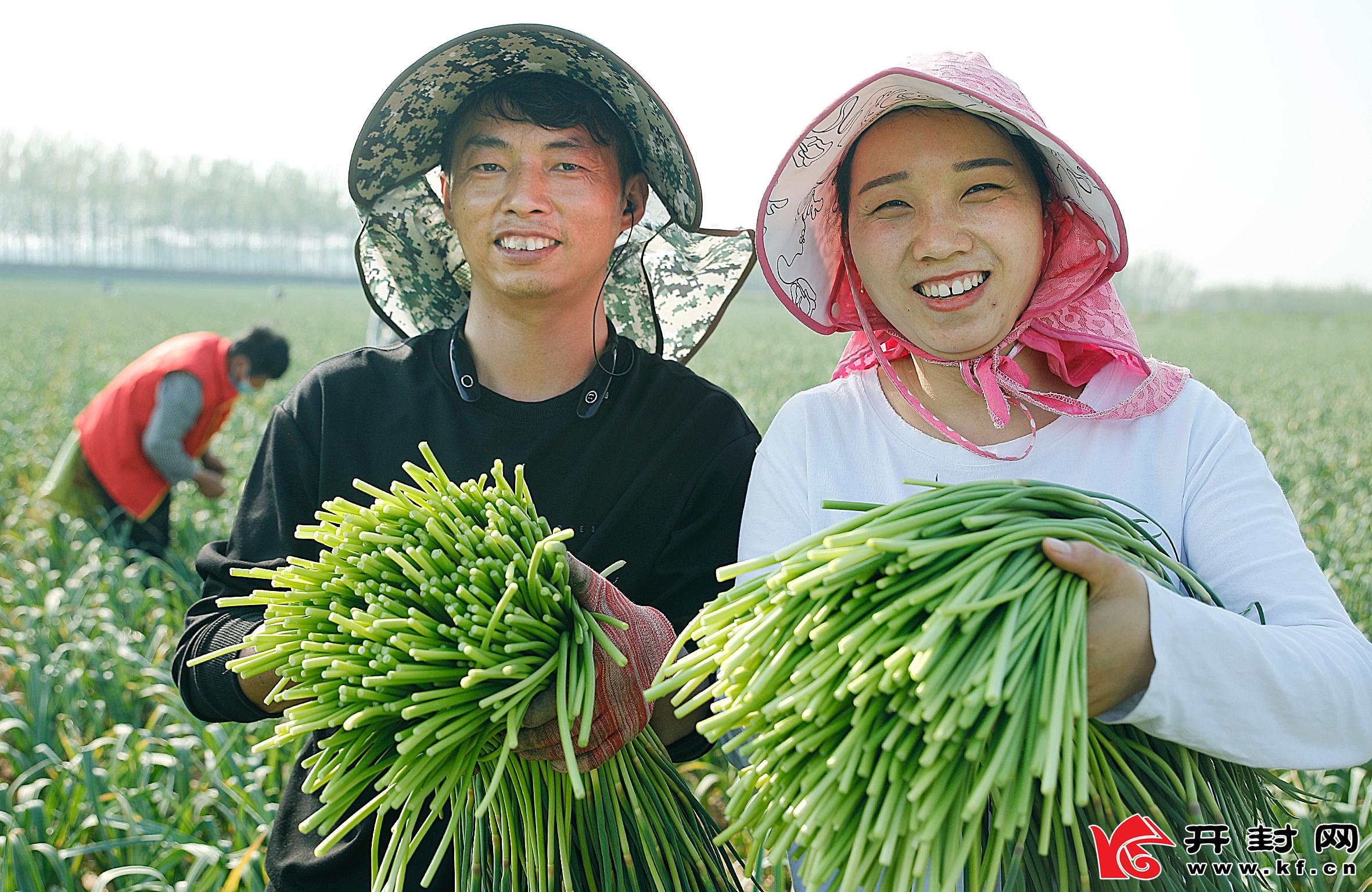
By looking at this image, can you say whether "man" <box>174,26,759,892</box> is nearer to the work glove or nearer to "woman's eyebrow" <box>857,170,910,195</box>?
the work glove

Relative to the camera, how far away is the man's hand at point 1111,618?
95 cm

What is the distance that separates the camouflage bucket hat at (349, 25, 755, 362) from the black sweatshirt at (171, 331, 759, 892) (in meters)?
0.37

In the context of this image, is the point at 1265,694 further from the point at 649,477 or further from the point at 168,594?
the point at 168,594

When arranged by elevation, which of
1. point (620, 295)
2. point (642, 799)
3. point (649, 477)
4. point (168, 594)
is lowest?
point (168, 594)

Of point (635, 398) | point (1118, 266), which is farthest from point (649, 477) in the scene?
point (1118, 266)

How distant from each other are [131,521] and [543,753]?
466cm

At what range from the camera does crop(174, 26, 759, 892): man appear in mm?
1680

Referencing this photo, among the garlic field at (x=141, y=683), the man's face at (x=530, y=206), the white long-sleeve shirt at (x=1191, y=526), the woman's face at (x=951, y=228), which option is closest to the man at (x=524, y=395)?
the man's face at (x=530, y=206)

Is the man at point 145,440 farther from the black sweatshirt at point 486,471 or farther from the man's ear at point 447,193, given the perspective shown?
the black sweatshirt at point 486,471

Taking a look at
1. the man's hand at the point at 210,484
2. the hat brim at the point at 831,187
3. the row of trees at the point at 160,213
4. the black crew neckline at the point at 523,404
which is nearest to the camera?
the hat brim at the point at 831,187

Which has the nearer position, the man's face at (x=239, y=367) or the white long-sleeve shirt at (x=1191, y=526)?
the white long-sleeve shirt at (x=1191, y=526)

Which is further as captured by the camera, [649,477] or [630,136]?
[630,136]

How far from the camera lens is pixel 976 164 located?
4.46ft

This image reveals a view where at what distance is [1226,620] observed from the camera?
3.25ft
